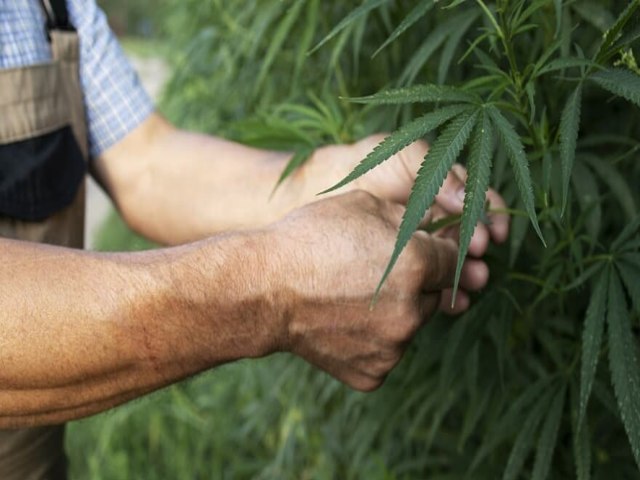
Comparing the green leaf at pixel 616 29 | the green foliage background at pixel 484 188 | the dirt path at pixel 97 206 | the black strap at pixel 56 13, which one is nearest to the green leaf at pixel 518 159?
the green foliage background at pixel 484 188

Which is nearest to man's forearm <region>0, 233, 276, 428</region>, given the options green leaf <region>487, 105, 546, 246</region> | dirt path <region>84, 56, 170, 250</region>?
green leaf <region>487, 105, 546, 246</region>

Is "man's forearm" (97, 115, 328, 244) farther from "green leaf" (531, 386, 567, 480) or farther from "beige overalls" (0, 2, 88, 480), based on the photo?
"green leaf" (531, 386, 567, 480)

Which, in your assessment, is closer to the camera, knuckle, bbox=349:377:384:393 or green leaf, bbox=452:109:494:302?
green leaf, bbox=452:109:494:302

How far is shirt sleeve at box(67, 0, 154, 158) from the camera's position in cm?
156

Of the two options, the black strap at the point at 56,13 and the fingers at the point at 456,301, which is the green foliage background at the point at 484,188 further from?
the black strap at the point at 56,13

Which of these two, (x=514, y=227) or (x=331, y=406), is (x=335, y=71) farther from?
(x=331, y=406)

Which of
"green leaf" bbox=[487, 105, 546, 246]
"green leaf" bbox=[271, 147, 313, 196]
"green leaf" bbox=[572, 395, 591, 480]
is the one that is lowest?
"green leaf" bbox=[572, 395, 591, 480]

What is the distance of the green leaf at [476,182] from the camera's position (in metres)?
0.82

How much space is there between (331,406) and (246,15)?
0.80 meters

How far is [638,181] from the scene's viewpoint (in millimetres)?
1441

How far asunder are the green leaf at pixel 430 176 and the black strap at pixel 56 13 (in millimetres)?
795

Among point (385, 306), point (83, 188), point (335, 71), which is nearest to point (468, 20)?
point (385, 306)

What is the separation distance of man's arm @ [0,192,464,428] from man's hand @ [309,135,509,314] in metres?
0.04

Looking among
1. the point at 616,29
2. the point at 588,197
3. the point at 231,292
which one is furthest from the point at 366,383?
the point at 616,29
